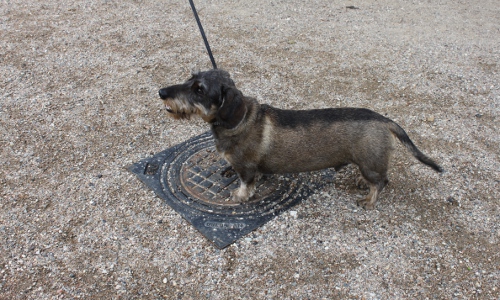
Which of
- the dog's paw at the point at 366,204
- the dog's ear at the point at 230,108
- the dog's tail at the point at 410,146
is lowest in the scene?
the dog's paw at the point at 366,204

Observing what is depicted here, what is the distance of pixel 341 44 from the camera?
33.2 feet

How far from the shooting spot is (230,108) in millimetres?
4789

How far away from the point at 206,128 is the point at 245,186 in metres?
2.01

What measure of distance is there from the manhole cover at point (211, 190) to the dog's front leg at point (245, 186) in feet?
0.29

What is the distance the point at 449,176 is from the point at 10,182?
6.64 m

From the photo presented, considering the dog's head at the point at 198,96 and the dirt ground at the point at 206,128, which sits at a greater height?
the dog's head at the point at 198,96

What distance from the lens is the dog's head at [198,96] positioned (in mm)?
4762

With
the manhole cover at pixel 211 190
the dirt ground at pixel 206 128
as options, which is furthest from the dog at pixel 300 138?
the dirt ground at pixel 206 128

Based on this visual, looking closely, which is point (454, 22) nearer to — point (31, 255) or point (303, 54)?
point (303, 54)

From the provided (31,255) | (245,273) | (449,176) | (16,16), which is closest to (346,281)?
(245,273)

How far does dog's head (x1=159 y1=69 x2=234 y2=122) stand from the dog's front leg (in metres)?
0.89

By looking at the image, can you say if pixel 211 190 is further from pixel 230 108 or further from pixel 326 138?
pixel 326 138

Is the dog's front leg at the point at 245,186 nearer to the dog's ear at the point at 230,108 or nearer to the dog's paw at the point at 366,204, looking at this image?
the dog's ear at the point at 230,108

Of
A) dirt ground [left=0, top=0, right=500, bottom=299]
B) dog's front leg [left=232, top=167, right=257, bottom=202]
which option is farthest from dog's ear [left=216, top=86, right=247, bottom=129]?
dirt ground [left=0, top=0, right=500, bottom=299]
